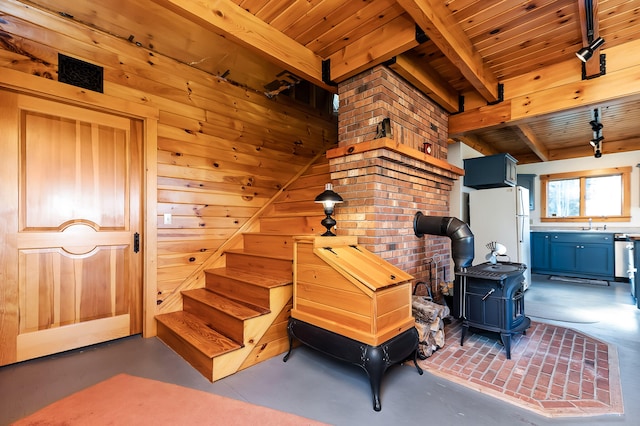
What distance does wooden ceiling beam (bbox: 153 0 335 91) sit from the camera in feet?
6.66

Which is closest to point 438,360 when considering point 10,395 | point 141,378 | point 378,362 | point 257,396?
point 378,362

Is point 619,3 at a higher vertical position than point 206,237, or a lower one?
higher

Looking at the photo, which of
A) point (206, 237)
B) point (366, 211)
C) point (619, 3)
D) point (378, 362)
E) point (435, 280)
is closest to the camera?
point (378, 362)

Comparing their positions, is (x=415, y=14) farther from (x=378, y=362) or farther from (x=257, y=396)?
(x=257, y=396)

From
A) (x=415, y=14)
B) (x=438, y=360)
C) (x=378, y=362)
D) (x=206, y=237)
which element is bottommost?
(x=438, y=360)

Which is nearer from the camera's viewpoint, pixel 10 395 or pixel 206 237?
pixel 10 395

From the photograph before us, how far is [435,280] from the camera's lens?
3.60 metres

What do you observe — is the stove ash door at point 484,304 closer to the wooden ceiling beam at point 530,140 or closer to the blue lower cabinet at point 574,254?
the wooden ceiling beam at point 530,140

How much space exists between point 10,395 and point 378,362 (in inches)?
92.6

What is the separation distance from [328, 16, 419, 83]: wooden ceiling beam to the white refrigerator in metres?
2.72

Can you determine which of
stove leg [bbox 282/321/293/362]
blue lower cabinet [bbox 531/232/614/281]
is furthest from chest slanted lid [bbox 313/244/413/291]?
blue lower cabinet [bbox 531/232/614/281]

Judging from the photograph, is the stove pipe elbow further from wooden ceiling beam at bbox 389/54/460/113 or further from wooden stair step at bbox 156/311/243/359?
wooden stair step at bbox 156/311/243/359

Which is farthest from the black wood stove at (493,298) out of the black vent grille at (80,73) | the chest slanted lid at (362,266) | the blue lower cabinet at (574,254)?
the blue lower cabinet at (574,254)

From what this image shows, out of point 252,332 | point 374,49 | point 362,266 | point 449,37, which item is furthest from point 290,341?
point 449,37
